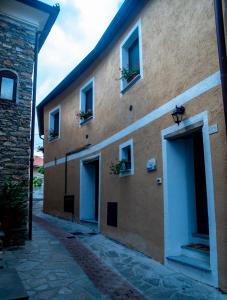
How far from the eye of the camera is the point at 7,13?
7.40 meters

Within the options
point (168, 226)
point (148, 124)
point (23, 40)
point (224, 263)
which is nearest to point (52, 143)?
point (23, 40)

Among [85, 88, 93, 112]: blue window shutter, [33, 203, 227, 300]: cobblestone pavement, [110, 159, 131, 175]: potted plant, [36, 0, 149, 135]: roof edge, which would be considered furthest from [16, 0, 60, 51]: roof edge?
[33, 203, 227, 300]: cobblestone pavement

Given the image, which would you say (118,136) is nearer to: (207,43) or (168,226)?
(168,226)

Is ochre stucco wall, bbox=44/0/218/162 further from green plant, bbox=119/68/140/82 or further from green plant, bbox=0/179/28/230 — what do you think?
green plant, bbox=0/179/28/230

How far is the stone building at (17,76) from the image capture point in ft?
22.8

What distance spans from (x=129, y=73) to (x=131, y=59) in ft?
2.48

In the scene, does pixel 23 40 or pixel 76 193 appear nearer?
pixel 23 40

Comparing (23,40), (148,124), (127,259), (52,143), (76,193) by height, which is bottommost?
(127,259)

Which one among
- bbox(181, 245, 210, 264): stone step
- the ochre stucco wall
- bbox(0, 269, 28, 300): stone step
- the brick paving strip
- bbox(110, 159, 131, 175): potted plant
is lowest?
the brick paving strip

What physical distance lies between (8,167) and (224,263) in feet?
16.9

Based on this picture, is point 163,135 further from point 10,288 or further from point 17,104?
point 17,104

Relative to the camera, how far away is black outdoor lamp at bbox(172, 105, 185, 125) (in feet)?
15.5

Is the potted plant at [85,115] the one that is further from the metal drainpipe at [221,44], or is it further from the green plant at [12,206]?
the metal drainpipe at [221,44]

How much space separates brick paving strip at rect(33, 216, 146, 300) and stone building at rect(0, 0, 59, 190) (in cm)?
215
